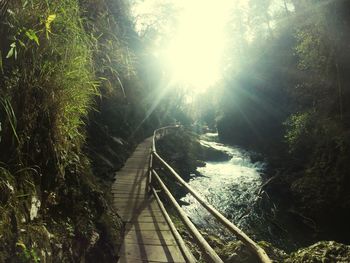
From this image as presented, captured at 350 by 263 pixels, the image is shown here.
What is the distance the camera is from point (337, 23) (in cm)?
1420

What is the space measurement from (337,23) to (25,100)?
14941mm

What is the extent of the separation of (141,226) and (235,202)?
8.89 metres

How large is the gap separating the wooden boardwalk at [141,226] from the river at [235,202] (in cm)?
362

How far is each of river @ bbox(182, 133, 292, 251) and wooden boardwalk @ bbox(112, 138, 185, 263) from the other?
362 centimetres

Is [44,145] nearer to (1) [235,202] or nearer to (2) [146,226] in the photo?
(2) [146,226]

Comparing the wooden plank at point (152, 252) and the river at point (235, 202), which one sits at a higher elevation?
the wooden plank at point (152, 252)

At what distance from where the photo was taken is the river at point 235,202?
11148mm

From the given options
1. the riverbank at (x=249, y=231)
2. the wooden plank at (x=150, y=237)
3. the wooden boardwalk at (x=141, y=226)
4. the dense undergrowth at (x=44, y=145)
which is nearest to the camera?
the dense undergrowth at (x=44, y=145)

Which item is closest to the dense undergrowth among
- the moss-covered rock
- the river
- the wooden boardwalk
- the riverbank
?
the wooden boardwalk

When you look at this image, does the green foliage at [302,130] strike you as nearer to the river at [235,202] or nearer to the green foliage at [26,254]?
the river at [235,202]

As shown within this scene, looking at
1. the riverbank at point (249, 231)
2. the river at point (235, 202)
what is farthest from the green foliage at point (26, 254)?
the river at point (235, 202)

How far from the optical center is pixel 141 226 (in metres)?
6.08

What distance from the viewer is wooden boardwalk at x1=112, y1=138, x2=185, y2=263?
490 centimetres

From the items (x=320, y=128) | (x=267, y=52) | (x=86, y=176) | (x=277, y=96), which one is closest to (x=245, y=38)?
(x=267, y=52)
